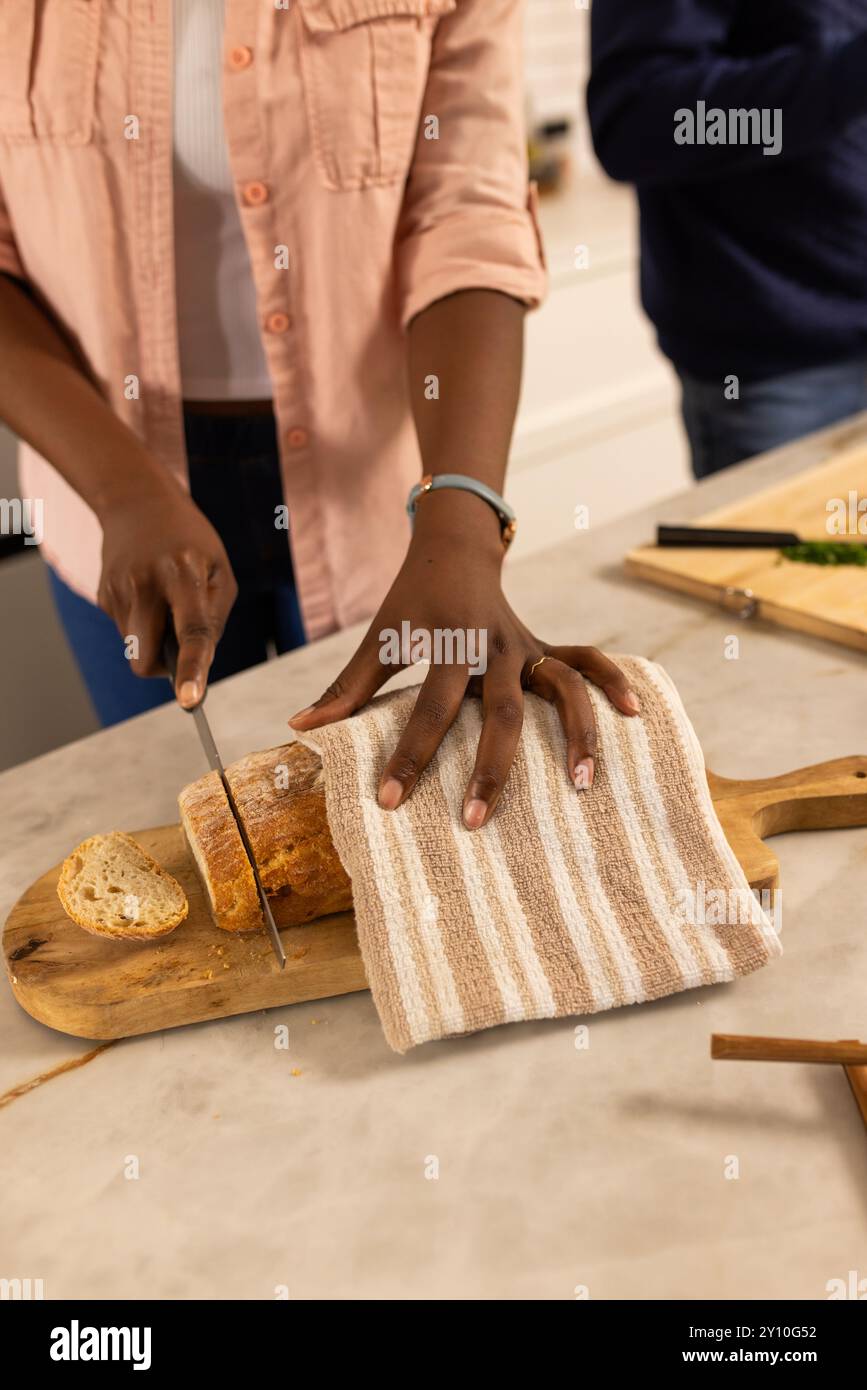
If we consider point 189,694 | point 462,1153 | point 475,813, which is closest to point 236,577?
point 189,694

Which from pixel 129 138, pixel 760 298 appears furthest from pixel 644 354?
pixel 129 138

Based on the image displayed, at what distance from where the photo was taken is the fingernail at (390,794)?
741 mm

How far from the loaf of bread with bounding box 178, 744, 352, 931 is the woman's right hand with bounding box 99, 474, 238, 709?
0.09m

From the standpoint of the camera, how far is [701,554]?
3.98 ft

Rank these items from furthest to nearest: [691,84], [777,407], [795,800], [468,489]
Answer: [777,407] → [691,84] → [468,489] → [795,800]

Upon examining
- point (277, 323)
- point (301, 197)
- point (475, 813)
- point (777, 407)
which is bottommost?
point (777, 407)

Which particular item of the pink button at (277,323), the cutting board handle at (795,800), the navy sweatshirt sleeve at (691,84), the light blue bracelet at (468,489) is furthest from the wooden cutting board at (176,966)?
the navy sweatshirt sleeve at (691,84)

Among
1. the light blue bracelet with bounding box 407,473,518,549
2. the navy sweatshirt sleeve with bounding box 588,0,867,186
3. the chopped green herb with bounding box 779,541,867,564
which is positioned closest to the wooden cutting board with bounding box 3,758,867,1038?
the light blue bracelet with bounding box 407,473,518,549

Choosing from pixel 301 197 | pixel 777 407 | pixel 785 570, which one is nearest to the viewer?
pixel 301 197

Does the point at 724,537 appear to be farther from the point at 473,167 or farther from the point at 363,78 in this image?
the point at 363,78

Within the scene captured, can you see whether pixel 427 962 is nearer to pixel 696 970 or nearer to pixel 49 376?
pixel 696 970

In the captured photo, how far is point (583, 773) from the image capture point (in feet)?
2.51

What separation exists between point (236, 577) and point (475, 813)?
1.98 ft

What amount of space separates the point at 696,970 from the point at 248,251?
799mm
